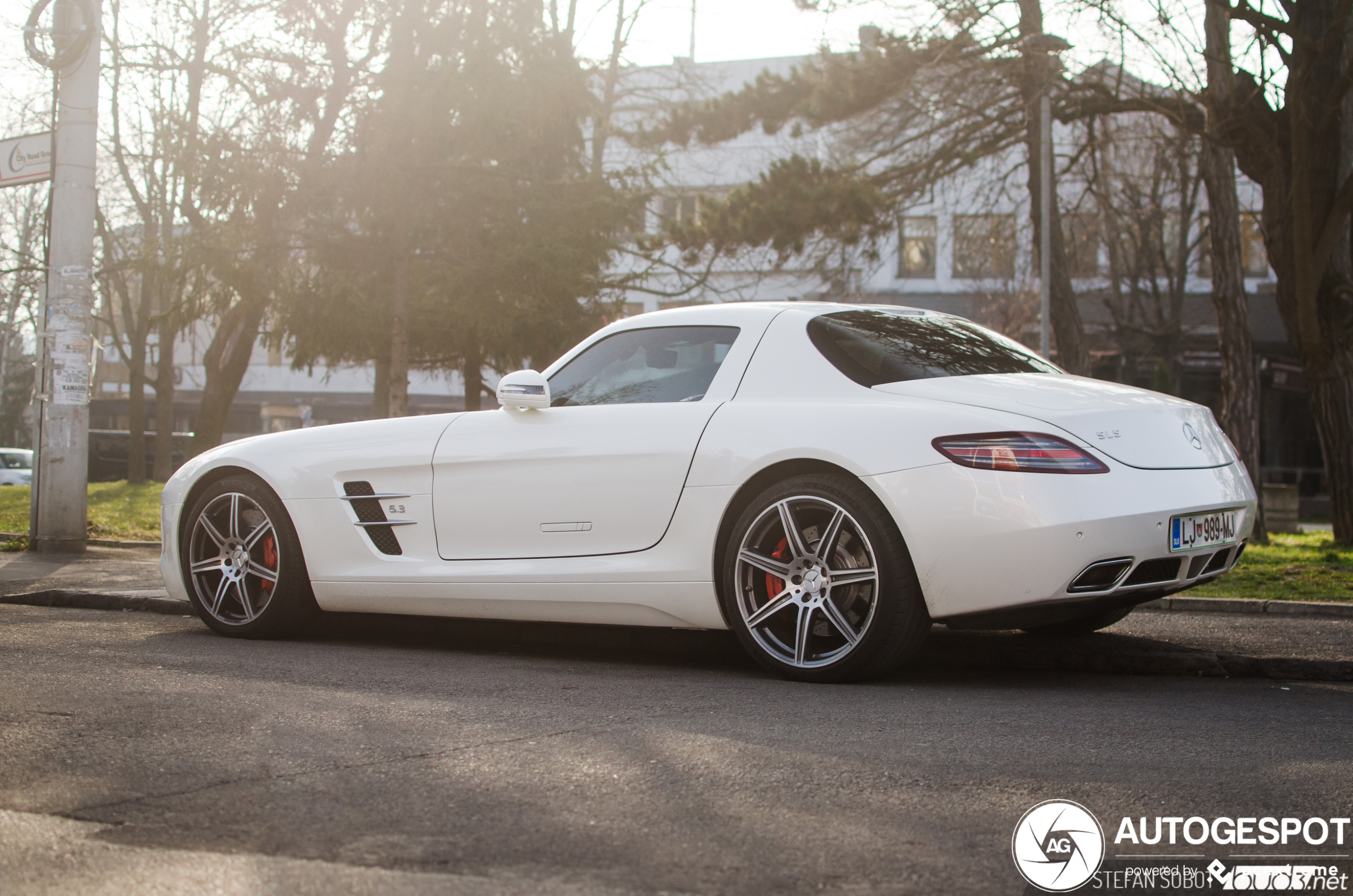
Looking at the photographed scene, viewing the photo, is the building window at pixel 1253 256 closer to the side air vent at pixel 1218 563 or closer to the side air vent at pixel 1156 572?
the side air vent at pixel 1218 563

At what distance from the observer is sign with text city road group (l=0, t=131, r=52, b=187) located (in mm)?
10523

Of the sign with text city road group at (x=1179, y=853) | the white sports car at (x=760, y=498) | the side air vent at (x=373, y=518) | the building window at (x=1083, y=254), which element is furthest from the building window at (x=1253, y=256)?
the sign with text city road group at (x=1179, y=853)

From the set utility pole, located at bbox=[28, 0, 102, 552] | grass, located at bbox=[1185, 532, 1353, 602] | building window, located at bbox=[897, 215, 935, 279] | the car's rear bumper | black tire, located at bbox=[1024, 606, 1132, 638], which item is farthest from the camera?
building window, located at bbox=[897, 215, 935, 279]

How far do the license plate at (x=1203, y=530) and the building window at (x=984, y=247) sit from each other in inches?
564

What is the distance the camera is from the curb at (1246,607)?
23.2 feet

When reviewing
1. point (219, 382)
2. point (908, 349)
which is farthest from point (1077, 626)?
point (219, 382)

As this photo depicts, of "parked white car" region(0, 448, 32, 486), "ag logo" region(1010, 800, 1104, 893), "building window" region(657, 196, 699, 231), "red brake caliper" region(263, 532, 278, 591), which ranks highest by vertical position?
"building window" region(657, 196, 699, 231)

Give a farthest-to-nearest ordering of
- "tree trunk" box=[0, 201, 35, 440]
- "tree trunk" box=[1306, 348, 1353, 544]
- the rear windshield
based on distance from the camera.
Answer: "tree trunk" box=[0, 201, 35, 440], "tree trunk" box=[1306, 348, 1353, 544], the rear windshield

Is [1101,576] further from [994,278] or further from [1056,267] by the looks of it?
[994,278]

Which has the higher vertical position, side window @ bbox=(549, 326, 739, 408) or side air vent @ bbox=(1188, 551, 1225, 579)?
side window @ bbox=(549, 326, 739, 408)

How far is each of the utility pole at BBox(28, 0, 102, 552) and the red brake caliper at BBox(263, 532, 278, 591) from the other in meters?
5.04

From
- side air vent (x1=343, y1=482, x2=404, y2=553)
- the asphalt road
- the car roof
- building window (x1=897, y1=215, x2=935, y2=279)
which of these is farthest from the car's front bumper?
building window (x1=897, y1=215, x2=935, y2=279)

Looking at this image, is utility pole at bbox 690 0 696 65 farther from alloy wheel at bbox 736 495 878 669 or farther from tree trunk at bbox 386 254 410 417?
alloy wheel at bbox 736 495 878 669

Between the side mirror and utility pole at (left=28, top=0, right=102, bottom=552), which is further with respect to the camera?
utility pole at (left=28, top=0, right=102, bottom=552)
